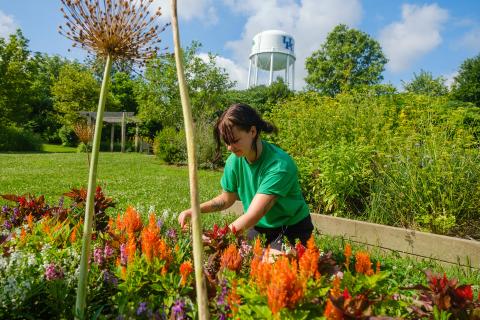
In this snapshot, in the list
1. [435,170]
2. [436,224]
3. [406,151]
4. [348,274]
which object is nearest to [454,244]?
[436,224]

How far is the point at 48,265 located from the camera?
6.17ft

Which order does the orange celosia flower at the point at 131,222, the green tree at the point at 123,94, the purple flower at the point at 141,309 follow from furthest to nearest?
the green tree at the point at 123,94
the orange celosia flower at the point at 131,222
the purple flower at the point at 141,309

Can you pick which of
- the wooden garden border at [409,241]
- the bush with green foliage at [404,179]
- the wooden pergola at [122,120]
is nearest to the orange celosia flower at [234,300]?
the wooden garden border at [409,241]

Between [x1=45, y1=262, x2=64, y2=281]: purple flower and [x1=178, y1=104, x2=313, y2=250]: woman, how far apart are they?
81 cm

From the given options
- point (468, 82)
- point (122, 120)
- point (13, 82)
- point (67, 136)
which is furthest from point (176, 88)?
point (468, 82)

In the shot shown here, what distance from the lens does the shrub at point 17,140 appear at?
24.3 meters

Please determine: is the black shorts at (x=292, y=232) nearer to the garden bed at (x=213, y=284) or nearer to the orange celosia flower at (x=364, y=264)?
the garden bed at (x=213, y=284)

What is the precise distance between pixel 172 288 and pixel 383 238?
2.95 meters

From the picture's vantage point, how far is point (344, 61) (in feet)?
110

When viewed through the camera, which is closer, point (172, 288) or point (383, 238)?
point (172, 288)

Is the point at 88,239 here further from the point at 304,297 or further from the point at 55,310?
the point at 55,310

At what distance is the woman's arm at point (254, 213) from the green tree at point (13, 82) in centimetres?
2556

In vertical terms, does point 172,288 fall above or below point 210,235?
below

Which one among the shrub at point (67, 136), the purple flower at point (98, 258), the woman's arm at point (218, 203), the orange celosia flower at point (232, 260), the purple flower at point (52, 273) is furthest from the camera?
the shrub at point (67, 136)
